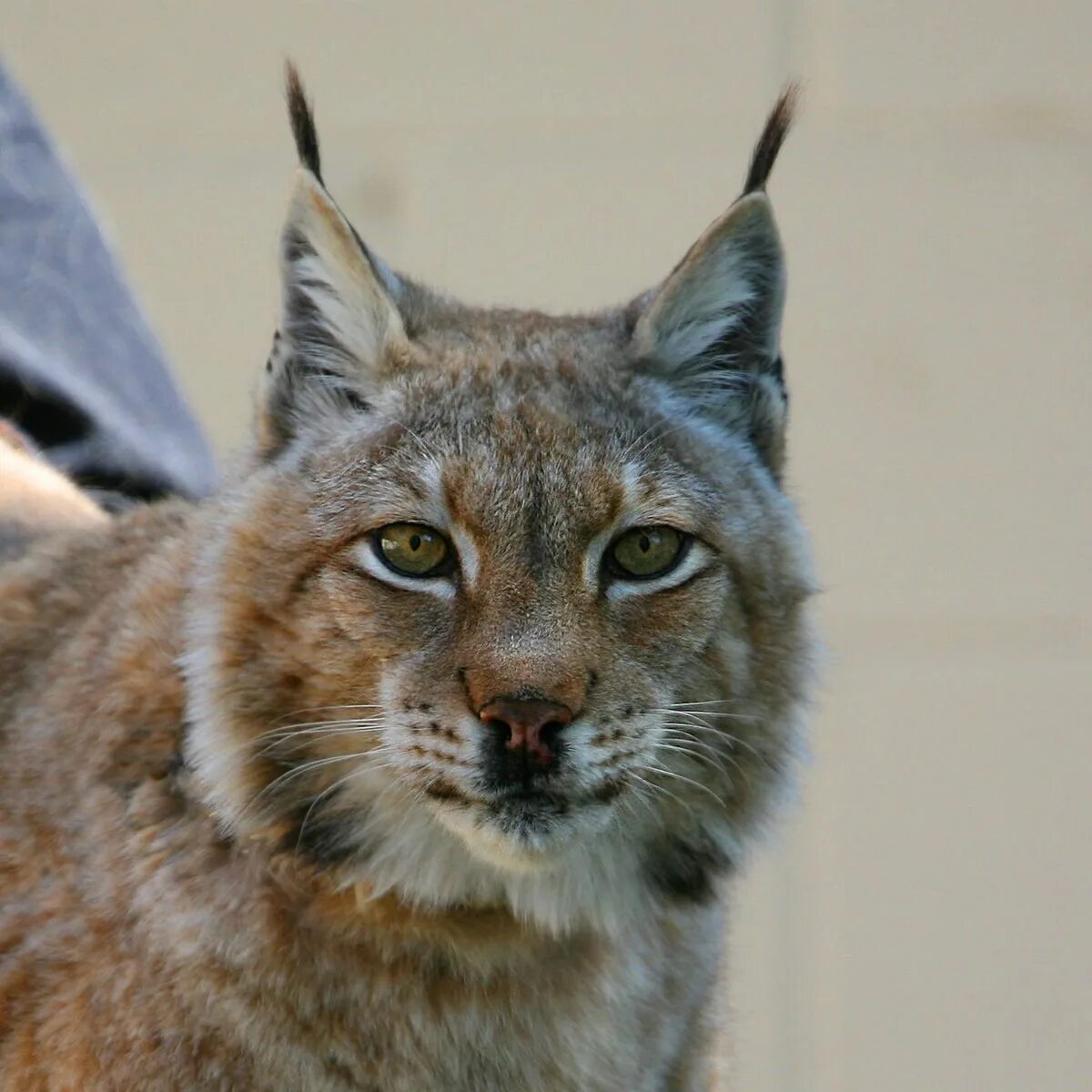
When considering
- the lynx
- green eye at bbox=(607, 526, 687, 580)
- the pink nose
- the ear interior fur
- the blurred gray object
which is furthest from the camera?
the blurred gray object

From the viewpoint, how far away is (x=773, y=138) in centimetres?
271

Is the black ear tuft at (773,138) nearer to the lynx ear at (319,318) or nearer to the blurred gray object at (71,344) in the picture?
the lynx ear at (319,318)

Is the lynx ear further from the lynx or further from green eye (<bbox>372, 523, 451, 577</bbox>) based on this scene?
green eye (<bbox>372, 523, 451, 577</bbox>)

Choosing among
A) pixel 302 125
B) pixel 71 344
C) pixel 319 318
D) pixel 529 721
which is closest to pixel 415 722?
pixel 529 721

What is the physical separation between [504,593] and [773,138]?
0.80 metres

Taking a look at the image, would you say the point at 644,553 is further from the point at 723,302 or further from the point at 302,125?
the point at 302,125

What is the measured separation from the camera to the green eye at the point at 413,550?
2.61 m

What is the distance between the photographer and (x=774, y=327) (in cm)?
294

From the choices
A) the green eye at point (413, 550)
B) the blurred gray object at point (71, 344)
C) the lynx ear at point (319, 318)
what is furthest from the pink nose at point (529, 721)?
the blurred gray object at point (71, 344)

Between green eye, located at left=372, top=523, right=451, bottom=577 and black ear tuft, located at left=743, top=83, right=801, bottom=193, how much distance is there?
2.34 ft

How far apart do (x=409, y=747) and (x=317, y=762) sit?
210 millimetres

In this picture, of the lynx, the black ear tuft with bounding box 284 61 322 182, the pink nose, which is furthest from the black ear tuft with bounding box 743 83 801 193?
the pink nose

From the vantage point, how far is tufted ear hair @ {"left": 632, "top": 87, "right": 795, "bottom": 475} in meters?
2.81

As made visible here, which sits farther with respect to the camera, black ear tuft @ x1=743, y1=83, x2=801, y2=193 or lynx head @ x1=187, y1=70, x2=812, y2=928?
black ear tuft @ x1=743, y1=83, x2=801, y2=193
